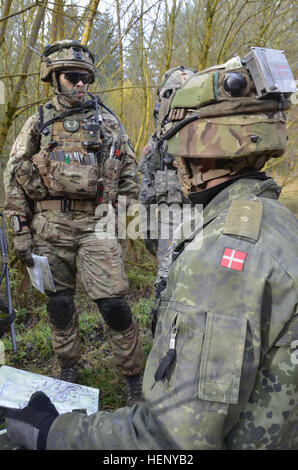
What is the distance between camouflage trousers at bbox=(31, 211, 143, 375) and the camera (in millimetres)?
2576

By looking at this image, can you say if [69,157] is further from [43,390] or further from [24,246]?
[43,390]

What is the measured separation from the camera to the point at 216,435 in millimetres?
920

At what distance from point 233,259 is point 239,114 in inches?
21.6

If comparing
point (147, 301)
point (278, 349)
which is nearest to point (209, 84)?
point (278, 349)

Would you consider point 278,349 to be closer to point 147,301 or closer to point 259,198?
point 259,198

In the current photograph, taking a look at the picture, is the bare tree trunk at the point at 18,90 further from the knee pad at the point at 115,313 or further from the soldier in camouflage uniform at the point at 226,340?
the soldier in camouflage uniform at the point at 226,340

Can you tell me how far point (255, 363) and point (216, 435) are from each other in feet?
0.70

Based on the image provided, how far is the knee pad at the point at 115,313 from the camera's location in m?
2.51

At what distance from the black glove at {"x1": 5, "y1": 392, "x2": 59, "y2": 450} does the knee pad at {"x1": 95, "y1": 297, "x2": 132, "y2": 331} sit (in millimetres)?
1293

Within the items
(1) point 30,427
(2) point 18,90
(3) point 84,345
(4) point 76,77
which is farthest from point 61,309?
(2) point 18,90

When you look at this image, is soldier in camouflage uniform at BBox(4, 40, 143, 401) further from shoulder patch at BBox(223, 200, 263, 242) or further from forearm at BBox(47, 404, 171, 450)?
shoulder patch at BBox(223, 200, 263, 242)

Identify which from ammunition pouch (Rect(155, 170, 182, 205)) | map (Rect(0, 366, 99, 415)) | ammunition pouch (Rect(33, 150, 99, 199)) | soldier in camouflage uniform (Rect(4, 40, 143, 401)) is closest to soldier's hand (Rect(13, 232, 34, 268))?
soldier in camouflage uniform (Rect(4, 40, 143, 401))

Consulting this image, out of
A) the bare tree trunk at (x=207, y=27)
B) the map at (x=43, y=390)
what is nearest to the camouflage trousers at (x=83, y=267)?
the map at (x=43, y=390)

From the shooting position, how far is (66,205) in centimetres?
272
